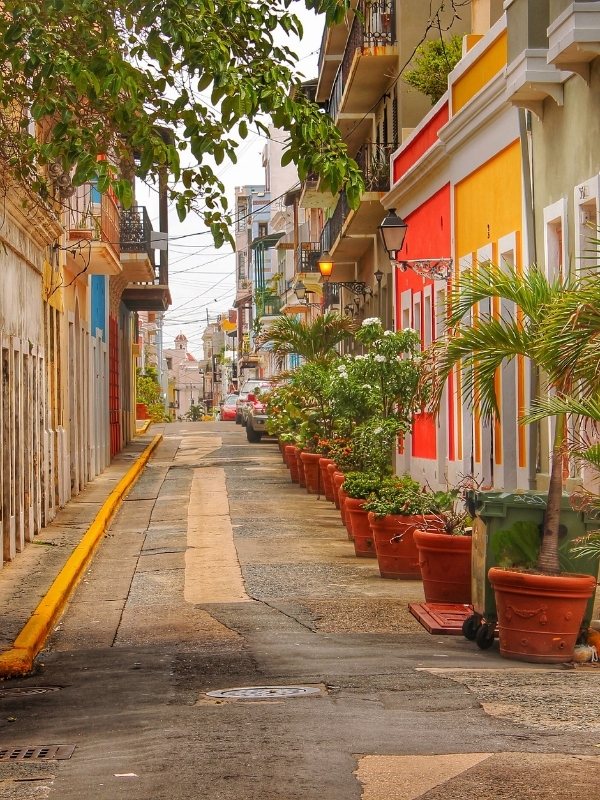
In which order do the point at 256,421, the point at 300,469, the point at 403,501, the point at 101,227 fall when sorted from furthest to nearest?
the point at 256,421, the point at 300,469, the point at 101,227, the point at 403,501

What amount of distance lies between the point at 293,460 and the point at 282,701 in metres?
19.9

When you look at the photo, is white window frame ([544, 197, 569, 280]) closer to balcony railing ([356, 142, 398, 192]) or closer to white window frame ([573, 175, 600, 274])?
white window frame ([573, 175, 600, 274])

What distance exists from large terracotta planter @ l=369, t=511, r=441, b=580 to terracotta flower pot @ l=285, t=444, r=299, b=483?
12758mm

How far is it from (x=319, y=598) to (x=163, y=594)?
62.1 inches

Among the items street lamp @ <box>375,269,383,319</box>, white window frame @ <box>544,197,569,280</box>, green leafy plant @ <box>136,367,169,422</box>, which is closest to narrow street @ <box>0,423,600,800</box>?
white window frame @ <box>544,197,569,280</box>

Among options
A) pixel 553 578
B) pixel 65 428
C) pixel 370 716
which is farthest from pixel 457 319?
pixel 65 428

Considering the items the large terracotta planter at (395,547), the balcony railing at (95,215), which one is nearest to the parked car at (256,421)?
the balcony railing at (95,215)

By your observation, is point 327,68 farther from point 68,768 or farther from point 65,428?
point 68,768

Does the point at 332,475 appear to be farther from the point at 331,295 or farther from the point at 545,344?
the point at 331,295

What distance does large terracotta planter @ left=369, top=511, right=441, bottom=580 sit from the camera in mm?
14852

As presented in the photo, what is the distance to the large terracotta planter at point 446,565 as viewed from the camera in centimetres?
1237

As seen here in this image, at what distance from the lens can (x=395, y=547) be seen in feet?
49.2

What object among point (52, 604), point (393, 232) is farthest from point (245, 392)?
point (52, 604)

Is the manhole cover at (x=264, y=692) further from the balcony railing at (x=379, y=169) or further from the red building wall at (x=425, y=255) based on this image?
the balcony railing at (x=379, y=169)
